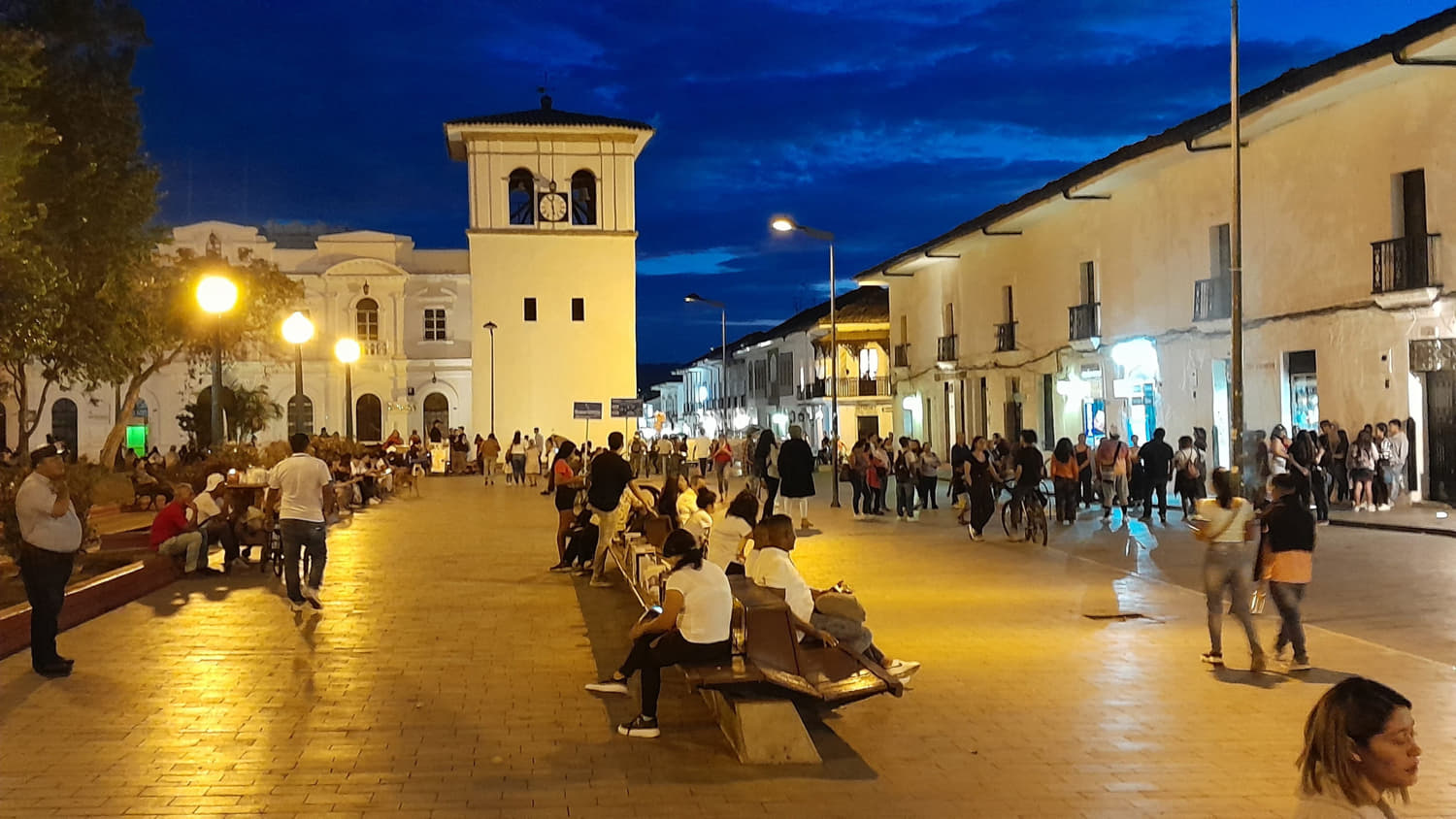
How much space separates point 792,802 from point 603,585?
8330 millimetres

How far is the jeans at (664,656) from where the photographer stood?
762 centimetres

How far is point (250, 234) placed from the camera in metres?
59.5

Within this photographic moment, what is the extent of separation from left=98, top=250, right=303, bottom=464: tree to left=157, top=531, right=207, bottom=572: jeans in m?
9.15

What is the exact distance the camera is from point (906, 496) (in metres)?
23.9

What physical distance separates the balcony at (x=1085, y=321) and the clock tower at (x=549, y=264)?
2402cm

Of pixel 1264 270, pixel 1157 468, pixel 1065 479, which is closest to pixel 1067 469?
pixel 1065 479

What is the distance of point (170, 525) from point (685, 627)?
9349 mm

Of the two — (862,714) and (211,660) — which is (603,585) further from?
(862,714)

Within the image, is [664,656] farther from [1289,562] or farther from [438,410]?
[438,410]

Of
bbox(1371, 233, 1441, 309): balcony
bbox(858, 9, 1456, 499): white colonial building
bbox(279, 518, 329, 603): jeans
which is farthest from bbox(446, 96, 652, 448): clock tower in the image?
bbox(279, 518, 329, 603): jeans

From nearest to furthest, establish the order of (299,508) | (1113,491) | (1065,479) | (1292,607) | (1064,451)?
(1292,607) → (299,508) → (1064,451) → (1065,479) → (1113,491)

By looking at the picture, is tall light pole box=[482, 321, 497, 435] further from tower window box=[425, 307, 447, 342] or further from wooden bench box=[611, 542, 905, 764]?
wooden bench box=[611, 542, 905, 764]

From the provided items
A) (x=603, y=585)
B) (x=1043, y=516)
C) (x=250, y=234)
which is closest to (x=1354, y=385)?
(x=1043, y=516)

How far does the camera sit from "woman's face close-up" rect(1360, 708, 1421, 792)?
310 cm
